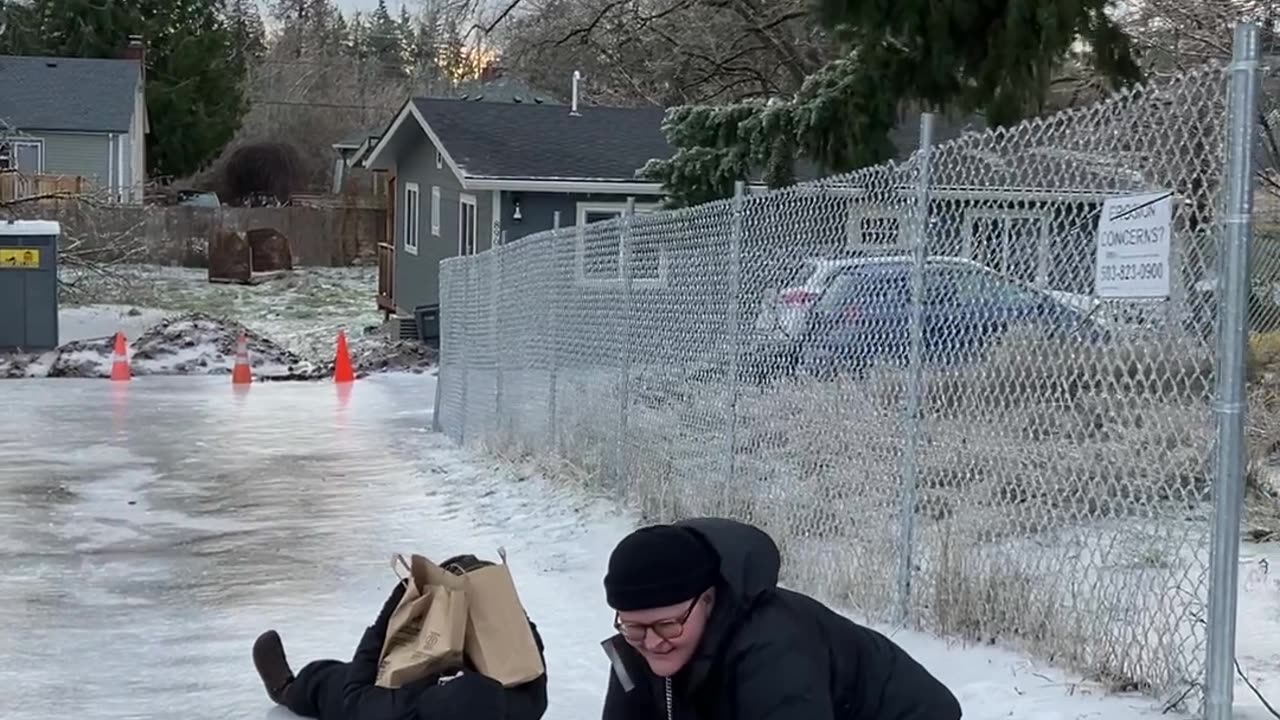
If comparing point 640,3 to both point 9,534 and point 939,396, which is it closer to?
point 9,534

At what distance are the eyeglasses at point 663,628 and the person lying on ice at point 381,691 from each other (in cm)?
185

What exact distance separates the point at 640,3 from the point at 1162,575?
23.7 meters

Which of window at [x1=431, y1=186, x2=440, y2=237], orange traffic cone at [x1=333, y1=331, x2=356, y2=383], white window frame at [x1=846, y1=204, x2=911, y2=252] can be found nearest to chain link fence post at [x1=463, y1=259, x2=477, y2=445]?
orange traffic cone at [x1=333, y1=331, x2=356, y2=383]

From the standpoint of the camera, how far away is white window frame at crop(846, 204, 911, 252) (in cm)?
565

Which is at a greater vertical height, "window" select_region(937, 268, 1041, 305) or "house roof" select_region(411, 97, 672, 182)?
"house roof" select_region(411, 97, 672, 182)

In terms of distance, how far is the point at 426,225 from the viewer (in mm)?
27281

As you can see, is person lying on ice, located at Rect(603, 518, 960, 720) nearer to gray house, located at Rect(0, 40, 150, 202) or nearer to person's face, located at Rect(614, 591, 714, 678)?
person's face, located at Rect(614, 591, 714, 678)

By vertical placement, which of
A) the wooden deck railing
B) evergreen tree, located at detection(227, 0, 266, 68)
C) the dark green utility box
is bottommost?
the dark green utility box

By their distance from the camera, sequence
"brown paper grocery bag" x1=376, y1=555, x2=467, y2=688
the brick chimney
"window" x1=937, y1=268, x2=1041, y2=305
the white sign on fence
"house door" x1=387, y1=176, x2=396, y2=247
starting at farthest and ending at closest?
1. the brick chimney
2. "house door" x1=387, y1=176, x2=396, y2=247
3. "window" x1=937, y1=268, x2=1041, y2=305
4. "brown paper grocery bag" x1=376, y1=555, x2=467, y2=688
5. the white sign on fence

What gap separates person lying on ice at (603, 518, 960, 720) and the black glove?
5.59ft

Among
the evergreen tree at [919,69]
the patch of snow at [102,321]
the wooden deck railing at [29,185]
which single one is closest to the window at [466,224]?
the patch of snow at [102,321]

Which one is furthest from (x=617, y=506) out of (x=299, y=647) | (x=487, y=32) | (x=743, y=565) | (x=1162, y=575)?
(x=487, y=32)

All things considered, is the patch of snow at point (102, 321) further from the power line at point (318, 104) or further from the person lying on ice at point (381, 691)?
the power line at point (318, 104)

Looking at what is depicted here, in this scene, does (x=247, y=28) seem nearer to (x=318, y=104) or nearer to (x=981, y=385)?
(x=318, y=104)
